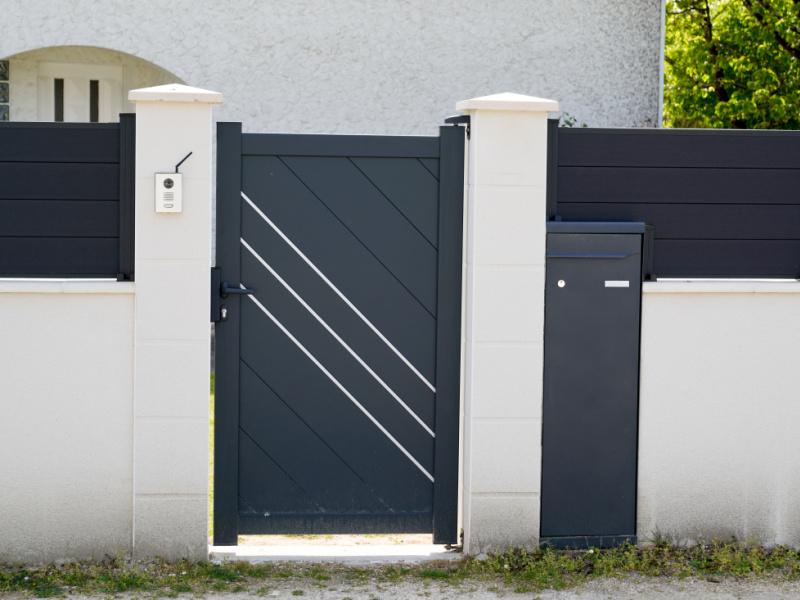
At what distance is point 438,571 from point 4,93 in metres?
8.54

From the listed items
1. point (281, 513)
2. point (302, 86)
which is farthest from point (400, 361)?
point (302, 86)

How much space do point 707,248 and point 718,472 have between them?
1.12 m

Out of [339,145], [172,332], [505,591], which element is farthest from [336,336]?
[505,591]

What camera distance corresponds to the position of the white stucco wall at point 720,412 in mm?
5820

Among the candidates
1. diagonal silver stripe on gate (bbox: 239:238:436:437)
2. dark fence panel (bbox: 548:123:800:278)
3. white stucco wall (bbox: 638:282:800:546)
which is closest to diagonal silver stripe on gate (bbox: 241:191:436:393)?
diagonal silver stripe on gate (bbox: 239:238:436:437)

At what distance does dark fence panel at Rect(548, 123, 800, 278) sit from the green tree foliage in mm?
14234

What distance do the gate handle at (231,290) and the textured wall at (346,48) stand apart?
6.03 meters

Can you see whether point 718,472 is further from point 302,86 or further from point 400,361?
point 302,86

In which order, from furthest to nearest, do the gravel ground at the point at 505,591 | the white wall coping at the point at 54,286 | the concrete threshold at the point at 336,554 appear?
the concrete threshold at the point at 336,554
the white wall coping at the point at 54,286
the gravel ground at the point at 505,591

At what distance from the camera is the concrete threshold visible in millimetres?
5648

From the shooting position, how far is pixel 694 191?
229 inches

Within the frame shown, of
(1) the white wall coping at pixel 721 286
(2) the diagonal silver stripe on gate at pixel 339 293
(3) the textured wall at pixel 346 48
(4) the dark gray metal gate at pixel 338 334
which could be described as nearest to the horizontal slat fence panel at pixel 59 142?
(4) the dark gray metal gate at pixel 338 334

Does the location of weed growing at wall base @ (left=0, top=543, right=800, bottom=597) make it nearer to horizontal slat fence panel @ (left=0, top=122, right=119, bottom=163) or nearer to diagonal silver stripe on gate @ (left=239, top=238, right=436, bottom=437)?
diagonal silver stripe on gate @ (left=239, top=238, right=436, bottom=437)

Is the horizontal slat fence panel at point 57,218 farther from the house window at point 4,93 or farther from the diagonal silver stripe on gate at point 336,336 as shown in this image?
the house window at point 4,93
